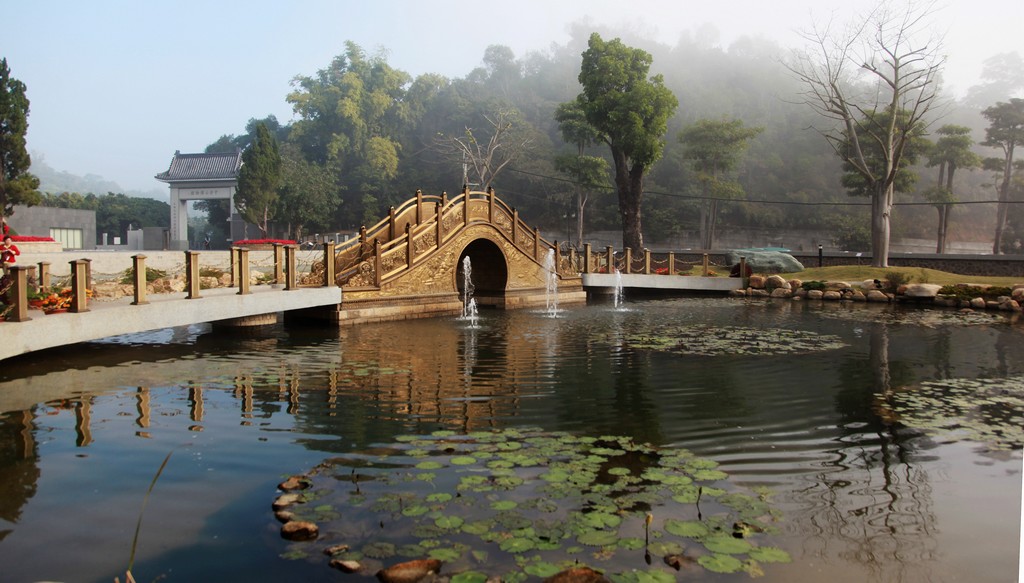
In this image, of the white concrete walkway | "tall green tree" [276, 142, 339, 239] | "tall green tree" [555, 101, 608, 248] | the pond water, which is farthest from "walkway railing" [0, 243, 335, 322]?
"tall green tree" [276, 142, 339, 239]

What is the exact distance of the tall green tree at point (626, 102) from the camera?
24422 millimetres

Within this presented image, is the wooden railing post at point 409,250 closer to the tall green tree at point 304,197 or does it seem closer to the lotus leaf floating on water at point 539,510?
the lotus leaf floating on water at point 539,510

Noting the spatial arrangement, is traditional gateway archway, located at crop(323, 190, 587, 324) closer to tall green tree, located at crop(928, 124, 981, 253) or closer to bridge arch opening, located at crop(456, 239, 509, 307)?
bridge arch opening, located at crop(456, 239, 509, 307)

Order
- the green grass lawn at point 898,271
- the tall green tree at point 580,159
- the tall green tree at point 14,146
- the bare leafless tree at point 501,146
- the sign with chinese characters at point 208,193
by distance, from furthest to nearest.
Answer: the bare leafless tree at point 501,146
the sign with chinese characters at point 208,193
the tall green tree at point 580,159
the tall green tree at point 14,146
the green grass lawn at point 898,271

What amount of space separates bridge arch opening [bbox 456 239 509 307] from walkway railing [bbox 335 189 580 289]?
64cm

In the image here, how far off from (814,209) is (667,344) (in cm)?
3542

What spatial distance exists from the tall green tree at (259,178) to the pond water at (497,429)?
2326cm

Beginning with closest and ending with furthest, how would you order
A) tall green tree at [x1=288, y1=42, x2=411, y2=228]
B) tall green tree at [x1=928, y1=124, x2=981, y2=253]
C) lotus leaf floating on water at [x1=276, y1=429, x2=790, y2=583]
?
lotus leaf floating on water at [x1=276, y1=429, x2=790, y2=583], tall green tree at [x1=928, y1=124, x2=981, y2=253], tall green tree at [x1=288, y1=42, x2=411, y2=228]

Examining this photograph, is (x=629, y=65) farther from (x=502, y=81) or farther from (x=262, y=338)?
(x=502, y=81)

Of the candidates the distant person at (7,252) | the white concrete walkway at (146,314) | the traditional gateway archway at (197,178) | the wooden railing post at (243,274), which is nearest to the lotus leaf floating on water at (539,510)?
the white concrete walkway at (146,314)

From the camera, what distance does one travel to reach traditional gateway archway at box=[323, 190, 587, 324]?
46.3 feet

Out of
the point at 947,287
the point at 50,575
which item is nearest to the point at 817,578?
the point at 50,575

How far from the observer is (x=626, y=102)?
24562mm

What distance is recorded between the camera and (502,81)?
2660 inches
